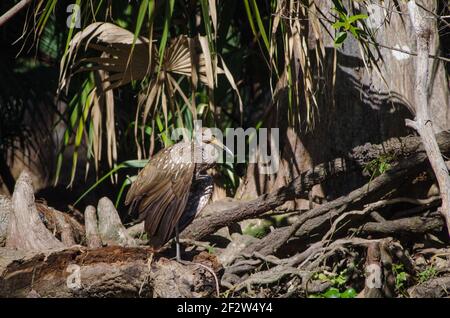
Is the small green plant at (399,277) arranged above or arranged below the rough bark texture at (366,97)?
below

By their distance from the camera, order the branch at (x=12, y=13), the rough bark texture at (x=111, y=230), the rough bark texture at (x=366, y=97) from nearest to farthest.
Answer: the branch at (x=12, y=13)
the rough bark texture at (x=111, y=230)
the rough bark texture at (x=366, y=97)

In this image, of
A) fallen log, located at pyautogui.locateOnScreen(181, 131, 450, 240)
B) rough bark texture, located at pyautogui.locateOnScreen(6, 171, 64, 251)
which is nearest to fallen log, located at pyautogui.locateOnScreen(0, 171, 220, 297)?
rough bark texture, located at pyautogui.locateOnScreen(6, 171, 64, 251)

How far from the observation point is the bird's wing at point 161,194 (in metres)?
5.91

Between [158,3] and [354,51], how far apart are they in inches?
66.9

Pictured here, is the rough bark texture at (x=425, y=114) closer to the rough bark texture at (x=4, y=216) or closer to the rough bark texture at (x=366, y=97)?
the rough bark texture at (x=366, y=97)

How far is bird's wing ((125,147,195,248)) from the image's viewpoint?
591 centimetres

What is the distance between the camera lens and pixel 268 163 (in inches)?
294

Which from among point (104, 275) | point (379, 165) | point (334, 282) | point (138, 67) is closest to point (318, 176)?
point (379, 165)

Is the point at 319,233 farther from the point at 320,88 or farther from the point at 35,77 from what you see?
the point at 35,77

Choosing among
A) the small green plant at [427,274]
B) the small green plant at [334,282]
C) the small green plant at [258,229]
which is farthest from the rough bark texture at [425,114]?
the small green plant at [258,229]

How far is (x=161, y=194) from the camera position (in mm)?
6066

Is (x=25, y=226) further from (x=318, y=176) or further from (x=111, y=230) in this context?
(x=318, y=176)

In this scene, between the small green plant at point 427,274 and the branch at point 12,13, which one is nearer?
the small green plant at point 427,274

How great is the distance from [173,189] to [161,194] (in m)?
0.10
